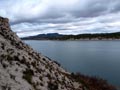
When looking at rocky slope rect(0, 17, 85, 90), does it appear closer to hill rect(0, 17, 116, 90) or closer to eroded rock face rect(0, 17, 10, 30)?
hill rect(0, 17, 116, 90)

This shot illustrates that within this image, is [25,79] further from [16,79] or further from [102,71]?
[102,71]

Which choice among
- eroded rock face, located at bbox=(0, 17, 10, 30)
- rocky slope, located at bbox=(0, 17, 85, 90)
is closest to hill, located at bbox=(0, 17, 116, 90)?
rocky slope, located at bbox=(0, 17, 85, 90)

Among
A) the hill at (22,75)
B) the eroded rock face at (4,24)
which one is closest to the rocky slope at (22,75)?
the hill at (22,75)

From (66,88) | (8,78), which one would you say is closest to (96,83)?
(66,88)

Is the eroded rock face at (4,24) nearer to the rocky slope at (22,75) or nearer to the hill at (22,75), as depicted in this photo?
the hill at (22,75)

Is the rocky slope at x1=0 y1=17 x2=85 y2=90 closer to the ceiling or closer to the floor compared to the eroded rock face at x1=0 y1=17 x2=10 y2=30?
closer to the floor

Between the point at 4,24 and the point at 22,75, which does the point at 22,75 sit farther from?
the point at 4,24

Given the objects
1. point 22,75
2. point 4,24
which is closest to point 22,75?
point 22,75

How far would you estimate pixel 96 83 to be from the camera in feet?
107

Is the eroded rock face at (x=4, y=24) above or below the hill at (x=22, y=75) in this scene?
above

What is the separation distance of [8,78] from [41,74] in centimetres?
560

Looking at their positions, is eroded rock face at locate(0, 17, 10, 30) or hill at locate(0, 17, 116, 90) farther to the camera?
eroded rock face at locate(0, 17, 10, 30)

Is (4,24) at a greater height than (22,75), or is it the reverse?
(4,24)

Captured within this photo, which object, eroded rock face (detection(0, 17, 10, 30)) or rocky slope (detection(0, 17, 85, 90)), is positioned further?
eroded rock face (detection(0, 17, 10, 30))
